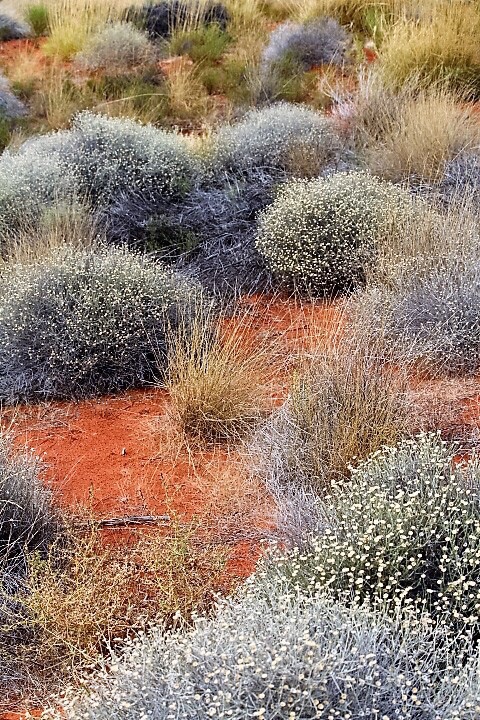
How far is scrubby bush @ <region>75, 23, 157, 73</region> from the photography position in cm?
1206

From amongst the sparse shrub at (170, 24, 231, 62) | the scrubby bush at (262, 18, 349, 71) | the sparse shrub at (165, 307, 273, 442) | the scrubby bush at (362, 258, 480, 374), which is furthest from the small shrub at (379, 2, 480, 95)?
the sparse shrub at (165, 307, 273, 442)

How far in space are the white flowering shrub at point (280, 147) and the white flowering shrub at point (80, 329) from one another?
2.70 metres

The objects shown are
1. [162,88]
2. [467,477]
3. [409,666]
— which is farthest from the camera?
[162,88]

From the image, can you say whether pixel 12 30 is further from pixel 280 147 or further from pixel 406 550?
pixel 406 550

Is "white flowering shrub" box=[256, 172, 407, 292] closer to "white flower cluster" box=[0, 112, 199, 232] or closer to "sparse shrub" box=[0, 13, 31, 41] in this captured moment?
"white flower cluster" box=[0, 112, 199, 232]

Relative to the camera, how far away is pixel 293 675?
2160 millimetres

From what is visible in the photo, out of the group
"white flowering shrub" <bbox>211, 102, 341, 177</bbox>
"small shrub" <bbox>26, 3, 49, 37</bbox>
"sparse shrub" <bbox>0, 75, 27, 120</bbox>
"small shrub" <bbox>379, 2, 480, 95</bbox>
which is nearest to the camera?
"white flowering shrub" <bbox>211, 102, 341, 177</bbox>

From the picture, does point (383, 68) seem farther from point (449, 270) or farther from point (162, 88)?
point (449, 270)

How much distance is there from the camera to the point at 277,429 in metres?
4.27

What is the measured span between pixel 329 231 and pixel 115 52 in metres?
7.30

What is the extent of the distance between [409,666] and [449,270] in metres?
3.38

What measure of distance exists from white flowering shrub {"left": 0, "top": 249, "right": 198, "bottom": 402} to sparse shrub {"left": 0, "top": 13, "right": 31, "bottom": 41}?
10.4 metres

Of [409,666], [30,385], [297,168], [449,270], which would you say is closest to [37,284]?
[30,385]

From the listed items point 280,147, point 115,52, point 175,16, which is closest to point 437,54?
point 280,147
